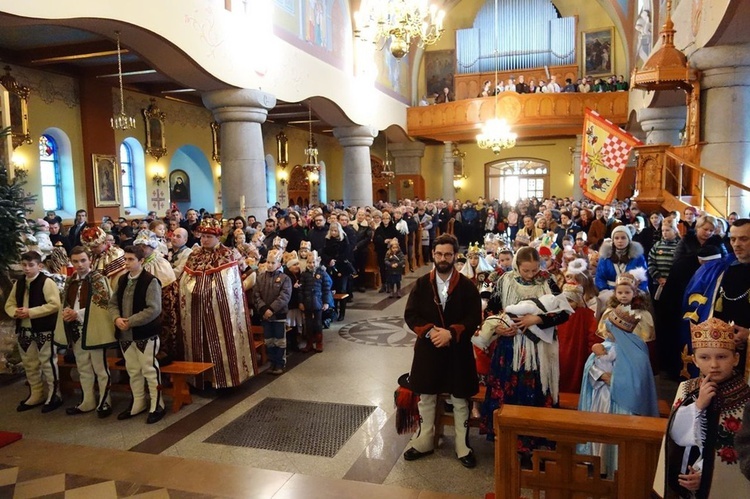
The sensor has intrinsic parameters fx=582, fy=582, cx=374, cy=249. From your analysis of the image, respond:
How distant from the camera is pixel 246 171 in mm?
11406

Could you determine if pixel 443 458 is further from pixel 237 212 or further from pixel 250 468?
pixel 237 212

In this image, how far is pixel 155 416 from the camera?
5.37 meters

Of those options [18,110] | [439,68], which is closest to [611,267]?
[18,110]

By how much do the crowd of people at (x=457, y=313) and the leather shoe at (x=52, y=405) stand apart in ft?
0.04

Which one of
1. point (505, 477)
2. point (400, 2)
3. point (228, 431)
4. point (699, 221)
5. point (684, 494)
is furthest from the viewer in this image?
point (400, 2)

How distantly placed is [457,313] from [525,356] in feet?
1.89

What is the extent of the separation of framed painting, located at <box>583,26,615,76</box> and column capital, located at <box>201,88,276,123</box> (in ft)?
54.0

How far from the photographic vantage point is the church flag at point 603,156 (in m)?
8.48

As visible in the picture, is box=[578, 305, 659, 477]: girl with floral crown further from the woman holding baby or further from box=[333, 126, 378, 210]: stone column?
box=[333, 126, 378, 210]: stone column

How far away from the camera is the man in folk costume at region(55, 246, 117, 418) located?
543cm

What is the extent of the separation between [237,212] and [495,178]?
1732 cm

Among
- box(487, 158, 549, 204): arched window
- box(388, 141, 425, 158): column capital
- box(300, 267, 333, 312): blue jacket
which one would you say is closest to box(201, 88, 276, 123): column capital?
box(300, 267, 333, 312): blue jacket

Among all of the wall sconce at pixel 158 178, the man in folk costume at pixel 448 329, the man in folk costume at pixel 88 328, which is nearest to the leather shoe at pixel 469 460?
the man in folk costume at pixel 448 329

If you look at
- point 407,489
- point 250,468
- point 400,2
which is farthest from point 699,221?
point 400,2
